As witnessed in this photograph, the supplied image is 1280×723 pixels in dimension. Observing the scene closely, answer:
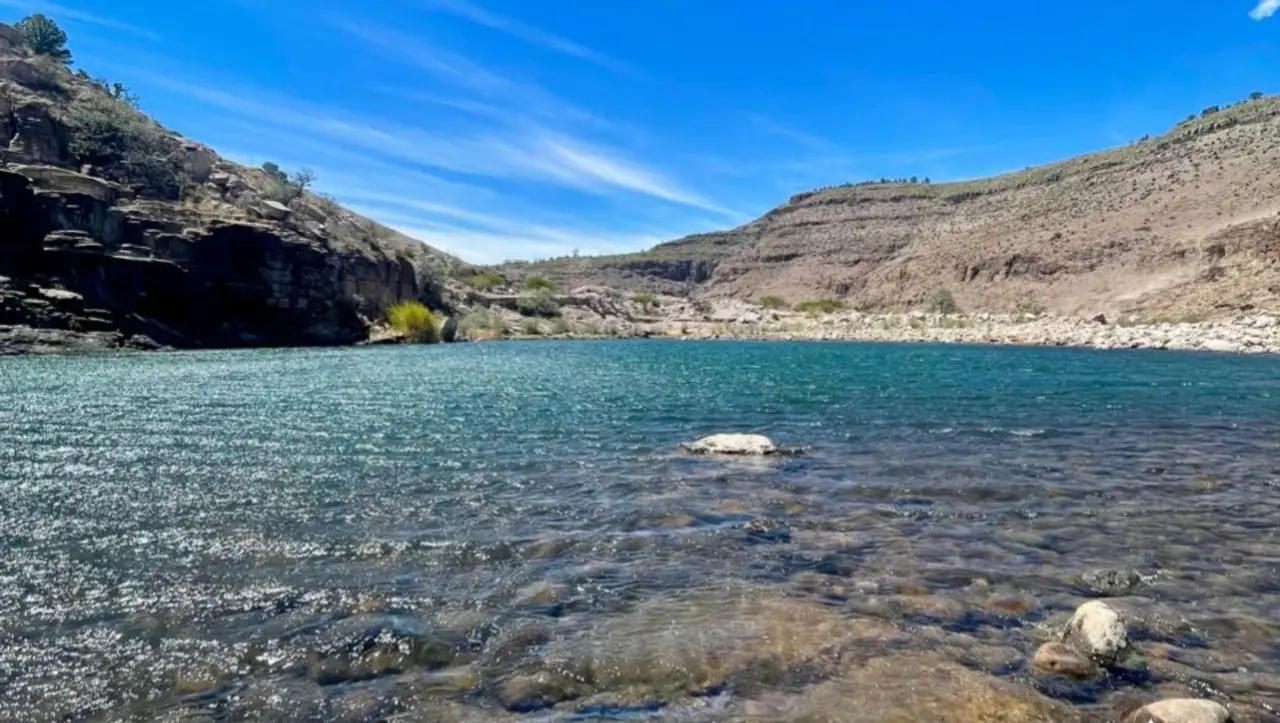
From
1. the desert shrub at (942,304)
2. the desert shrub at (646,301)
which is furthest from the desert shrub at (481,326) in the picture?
the desert shrub at (942,304)

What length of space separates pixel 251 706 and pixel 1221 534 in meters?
10.3

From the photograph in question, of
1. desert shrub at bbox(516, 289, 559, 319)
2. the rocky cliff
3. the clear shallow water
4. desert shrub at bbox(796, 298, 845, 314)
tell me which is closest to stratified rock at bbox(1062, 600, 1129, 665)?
the clear shallow water

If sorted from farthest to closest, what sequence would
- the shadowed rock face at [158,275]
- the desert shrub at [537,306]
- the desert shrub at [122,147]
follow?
the desert shrub at [537,306]
the desert shrub at [122,147]
the shadowed rock face at [158,275]

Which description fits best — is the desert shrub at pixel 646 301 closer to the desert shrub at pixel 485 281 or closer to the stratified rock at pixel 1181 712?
the desert shrub at pixel 485 281

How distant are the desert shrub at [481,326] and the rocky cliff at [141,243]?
410 inches

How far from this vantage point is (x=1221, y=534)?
28.7 feet

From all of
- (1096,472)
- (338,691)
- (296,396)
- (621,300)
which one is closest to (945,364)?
(1096,472)

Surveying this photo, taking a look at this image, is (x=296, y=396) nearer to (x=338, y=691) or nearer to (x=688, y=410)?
(x=688, y=410)

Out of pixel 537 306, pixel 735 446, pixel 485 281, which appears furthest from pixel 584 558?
pixel 485 281

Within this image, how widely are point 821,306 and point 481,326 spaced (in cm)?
5998

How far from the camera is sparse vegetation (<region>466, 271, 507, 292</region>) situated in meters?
98.8

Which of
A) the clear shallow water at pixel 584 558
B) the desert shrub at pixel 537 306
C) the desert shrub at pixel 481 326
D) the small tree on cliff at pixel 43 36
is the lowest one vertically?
the clear shallow water at pixel 584 558

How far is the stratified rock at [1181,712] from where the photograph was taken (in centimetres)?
447

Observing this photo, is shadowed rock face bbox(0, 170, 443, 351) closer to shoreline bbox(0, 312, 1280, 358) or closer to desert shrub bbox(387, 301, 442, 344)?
shoreline bbox(0, 312, 1280, 358)
